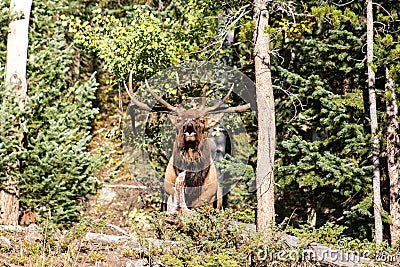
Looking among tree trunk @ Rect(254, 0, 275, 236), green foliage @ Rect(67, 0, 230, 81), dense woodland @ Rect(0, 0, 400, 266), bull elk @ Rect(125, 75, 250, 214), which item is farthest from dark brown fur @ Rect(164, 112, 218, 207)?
green foliage @ Rect(67, 0, 230, 81)

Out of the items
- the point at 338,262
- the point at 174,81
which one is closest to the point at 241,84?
the point at 174,81

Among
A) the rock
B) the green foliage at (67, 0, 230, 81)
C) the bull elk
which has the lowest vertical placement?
the rock

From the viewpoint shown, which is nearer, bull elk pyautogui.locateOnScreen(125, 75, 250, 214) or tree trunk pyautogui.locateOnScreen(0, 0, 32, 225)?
bull elk pyautogui.locateOnScreen(125, 75, 250, 214)

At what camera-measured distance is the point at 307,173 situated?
10.3 meters

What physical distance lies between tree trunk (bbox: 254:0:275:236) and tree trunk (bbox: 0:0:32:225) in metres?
4.79

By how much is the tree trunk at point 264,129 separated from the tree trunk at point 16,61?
4790mm

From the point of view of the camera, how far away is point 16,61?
10.8m

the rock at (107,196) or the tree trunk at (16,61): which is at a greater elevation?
the tree trunk at (16,61)

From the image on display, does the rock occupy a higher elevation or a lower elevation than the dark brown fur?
lower

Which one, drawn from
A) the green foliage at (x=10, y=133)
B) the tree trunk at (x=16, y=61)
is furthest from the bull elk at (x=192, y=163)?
the tree trunk at (x=16, y=61)

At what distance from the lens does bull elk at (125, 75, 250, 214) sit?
29.5 feet

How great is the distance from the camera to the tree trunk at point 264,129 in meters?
8.17

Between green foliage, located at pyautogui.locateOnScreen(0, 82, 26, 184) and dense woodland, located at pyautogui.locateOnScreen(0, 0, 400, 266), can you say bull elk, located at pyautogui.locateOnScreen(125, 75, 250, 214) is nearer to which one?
dense woodland, located at pyautogui.locateOnScreen(0, 0, 400, 266)

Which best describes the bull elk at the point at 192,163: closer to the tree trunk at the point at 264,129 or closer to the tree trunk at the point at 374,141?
the tree trunk at the point at 264,129
